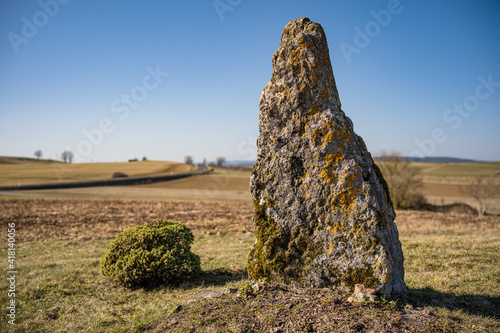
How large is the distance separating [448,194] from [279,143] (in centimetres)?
5129

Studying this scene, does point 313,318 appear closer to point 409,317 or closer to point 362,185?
point 409,317

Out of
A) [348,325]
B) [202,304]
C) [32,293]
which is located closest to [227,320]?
[202,304]

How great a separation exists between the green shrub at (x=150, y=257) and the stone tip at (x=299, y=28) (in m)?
5.69

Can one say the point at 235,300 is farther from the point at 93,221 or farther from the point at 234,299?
the point at 93,221

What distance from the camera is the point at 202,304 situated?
5.30 meters

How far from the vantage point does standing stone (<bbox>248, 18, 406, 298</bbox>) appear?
5012mm

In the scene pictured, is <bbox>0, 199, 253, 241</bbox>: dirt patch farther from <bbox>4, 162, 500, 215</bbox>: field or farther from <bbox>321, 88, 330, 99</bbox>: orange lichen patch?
<bbox>4, 162, 500, 215</bbox>: field

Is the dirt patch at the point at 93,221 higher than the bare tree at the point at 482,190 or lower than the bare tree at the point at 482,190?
lower

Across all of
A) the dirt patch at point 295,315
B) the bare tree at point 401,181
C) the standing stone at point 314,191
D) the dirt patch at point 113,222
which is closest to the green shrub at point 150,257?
the dirt patch at point 295,315

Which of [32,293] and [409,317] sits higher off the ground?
[409,317]

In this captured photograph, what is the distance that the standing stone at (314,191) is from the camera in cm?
501

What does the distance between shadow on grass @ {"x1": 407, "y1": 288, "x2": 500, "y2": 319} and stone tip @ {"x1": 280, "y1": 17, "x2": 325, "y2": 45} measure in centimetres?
532

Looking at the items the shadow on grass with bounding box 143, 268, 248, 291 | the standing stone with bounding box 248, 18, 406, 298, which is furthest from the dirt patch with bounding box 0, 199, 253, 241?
the standing stone with bounding box 248, 18, 406, 298

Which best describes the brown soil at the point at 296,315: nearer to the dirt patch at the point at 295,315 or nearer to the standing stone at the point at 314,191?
the dirt patch at the point at 295,315
